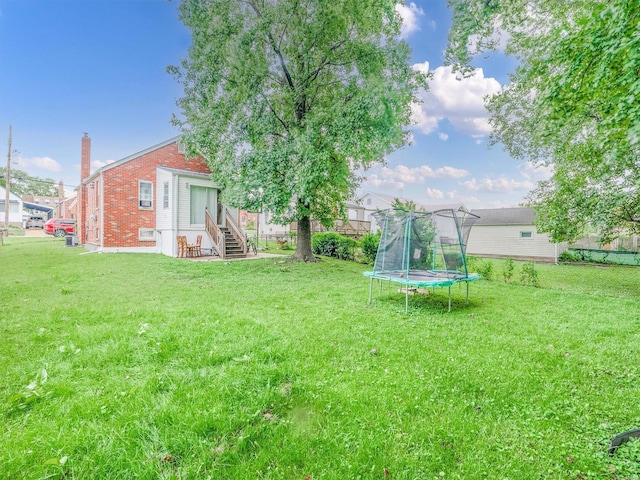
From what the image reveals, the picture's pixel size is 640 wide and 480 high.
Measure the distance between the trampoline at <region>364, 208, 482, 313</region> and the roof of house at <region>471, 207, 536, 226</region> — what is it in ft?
54.3

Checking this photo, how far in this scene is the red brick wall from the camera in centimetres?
1410

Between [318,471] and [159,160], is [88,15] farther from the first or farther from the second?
[318,471]

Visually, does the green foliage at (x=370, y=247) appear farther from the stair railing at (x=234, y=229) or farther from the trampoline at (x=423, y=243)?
the trampoline at (x=423, y=243)

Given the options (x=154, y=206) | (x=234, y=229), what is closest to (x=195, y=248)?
(x=234, y=229)

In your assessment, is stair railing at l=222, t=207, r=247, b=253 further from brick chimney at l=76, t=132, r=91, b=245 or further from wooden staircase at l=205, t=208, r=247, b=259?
brick chimney at l=76, t=132, r=91, b=245

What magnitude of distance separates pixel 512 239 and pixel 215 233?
817 inches

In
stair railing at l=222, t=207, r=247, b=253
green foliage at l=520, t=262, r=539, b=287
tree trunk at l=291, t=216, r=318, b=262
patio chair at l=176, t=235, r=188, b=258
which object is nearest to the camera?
green foliage at l=520, t=262, r=539, b=287

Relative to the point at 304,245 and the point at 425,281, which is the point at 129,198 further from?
the point at 425,281

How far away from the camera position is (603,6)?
287 centimetres

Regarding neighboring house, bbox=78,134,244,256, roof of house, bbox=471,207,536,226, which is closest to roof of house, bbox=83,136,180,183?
neighboring house, bbox=78,134,244,256

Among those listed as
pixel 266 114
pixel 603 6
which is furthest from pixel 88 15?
pixel 603 6

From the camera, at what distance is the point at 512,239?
21.8 meters

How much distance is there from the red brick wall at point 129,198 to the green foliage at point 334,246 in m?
8.70

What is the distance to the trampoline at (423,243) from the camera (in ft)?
20.4
